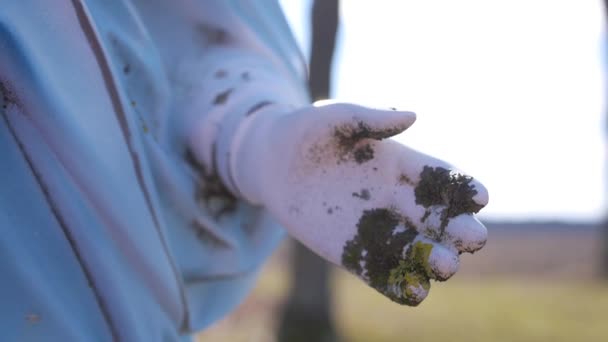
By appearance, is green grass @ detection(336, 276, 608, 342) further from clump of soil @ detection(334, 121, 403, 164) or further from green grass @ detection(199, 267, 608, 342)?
clump of soil @ detection(334, 121, 403, 164)

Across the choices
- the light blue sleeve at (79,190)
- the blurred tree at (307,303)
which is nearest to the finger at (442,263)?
the light blue sleeve at (79,190)

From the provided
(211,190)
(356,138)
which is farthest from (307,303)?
(356,138)

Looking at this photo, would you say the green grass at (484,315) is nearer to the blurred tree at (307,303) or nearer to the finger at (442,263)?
the blurred tree at (307,303)

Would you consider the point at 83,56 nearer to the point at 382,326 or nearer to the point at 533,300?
the point at 382,326

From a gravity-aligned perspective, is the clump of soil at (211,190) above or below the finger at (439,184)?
below

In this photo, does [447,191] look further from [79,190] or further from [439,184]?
[79,190]

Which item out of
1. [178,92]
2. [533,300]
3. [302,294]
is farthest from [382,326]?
[178,92]

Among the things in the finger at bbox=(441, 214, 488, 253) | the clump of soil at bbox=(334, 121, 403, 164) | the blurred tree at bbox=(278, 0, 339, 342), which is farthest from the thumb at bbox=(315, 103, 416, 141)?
the blurred tree at bbox=(278, 0, 339, 342)
